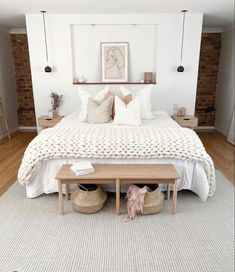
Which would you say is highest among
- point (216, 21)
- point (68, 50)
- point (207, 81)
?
point (216, 21)

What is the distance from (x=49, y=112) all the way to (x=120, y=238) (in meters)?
2.66

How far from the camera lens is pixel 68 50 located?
3.91 meters

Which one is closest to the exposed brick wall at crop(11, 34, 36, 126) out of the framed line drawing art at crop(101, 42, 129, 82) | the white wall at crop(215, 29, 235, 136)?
the framed line drawing art at crop(101, 42, 129, 82)

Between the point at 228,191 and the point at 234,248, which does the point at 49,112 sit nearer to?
the point at 228,191

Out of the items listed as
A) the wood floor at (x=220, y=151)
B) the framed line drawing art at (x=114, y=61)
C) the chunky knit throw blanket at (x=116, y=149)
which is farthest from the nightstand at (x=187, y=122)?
the chunky knit throw blanket at (x=116, y=149)

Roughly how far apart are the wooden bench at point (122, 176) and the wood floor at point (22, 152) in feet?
3.41

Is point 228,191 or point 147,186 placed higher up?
point 147,186

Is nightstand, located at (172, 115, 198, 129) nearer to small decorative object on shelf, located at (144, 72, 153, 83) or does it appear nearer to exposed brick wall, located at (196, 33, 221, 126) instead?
small decorative object on shelf, located at (144, 72, 153, 83)

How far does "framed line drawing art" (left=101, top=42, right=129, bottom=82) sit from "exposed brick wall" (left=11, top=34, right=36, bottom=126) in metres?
2.15

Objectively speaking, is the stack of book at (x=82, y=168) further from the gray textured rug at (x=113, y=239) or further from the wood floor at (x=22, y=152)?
the wood floor at (x=22, y=152)

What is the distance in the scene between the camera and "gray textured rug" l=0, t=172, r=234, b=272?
1688mm

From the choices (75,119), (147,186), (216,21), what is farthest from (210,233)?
(216,21)

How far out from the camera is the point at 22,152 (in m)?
3.97

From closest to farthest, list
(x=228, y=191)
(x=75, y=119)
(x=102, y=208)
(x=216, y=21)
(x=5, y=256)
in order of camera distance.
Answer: (x=5, y=256) < (x=102, y=208) < (x=228, y=191) < (x=75, y=119) < (x=216, y=21)
